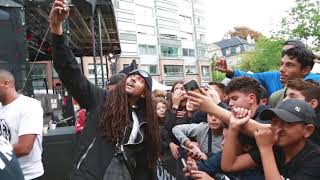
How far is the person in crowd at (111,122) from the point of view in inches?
129

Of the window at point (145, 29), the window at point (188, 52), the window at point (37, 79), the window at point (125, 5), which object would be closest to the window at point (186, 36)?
the window at point (188, 52)

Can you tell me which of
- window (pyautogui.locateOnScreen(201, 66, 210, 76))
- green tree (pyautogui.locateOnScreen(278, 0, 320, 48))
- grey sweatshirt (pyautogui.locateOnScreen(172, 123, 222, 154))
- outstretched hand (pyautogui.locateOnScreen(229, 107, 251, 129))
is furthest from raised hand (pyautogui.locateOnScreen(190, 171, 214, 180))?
window (pyautogui.locateOnScreen(201, 66, 210, 76))

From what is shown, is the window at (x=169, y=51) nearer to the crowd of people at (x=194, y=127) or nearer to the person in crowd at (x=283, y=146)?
the crowd of people at (x=194, y=127)

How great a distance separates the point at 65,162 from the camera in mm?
5578

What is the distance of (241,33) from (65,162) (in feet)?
338

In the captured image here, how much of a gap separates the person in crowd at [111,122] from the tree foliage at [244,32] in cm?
9587

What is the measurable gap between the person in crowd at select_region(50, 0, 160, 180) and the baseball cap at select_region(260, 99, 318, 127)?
4.48 feet

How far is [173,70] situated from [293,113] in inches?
2086

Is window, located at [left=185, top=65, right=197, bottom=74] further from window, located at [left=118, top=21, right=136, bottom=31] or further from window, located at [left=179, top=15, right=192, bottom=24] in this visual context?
window, located at [left=118, top=21, right=136, bottom=31]

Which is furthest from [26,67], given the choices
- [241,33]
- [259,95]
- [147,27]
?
[241,33]

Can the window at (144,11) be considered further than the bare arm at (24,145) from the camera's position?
Yes

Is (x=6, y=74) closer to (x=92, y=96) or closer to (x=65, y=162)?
(x=92, y=96)

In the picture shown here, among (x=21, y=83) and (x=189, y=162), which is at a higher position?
(x=21, y=83)

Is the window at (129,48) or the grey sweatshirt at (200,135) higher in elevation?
the window at (129,48)
